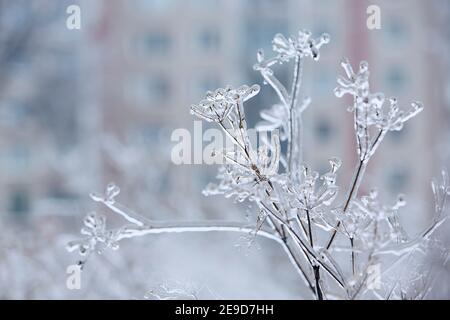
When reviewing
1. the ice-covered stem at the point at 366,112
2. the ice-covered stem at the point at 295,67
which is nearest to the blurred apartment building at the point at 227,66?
the ice-covered stem at the point at 295,67

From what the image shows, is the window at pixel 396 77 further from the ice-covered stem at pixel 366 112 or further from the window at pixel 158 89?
the ice-covered stem at pixel 366 112

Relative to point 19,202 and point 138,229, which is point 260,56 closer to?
point 138,229

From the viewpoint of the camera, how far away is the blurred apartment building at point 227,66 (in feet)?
29.0

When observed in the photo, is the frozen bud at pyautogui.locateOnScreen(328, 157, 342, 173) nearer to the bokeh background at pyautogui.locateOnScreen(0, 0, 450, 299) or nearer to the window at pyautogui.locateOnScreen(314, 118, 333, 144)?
the bokeh background at pyautogui.locateOnScreen(0, 0, 450, 299)

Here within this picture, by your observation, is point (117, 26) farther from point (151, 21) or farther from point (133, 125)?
point (133, 125)

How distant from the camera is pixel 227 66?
9078mm

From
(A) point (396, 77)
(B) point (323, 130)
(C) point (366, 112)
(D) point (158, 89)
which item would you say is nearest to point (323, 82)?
(B) point (323, 130)

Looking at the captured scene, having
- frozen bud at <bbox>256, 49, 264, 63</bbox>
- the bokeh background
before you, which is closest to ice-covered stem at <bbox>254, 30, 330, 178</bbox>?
frozen bud at <bbox>256, 49, 264, 63</bbox>

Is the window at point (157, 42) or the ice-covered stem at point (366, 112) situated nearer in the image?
the ice-covered stem at point (366, 112)

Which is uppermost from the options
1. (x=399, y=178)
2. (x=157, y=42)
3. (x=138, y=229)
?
(x=157, y=42)

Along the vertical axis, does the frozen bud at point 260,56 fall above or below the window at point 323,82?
below

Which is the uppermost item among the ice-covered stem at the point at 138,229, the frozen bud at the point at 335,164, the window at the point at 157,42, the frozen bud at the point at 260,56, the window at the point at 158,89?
the window at the point at 157,42

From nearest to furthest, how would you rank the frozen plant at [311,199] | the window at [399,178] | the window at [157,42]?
the frozen plant at [311,199] < the window at [399,178] < the window at [157,42]

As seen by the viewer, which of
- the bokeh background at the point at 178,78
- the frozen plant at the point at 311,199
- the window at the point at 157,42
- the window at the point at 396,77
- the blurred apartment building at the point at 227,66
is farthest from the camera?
the window at the point at 157,42
